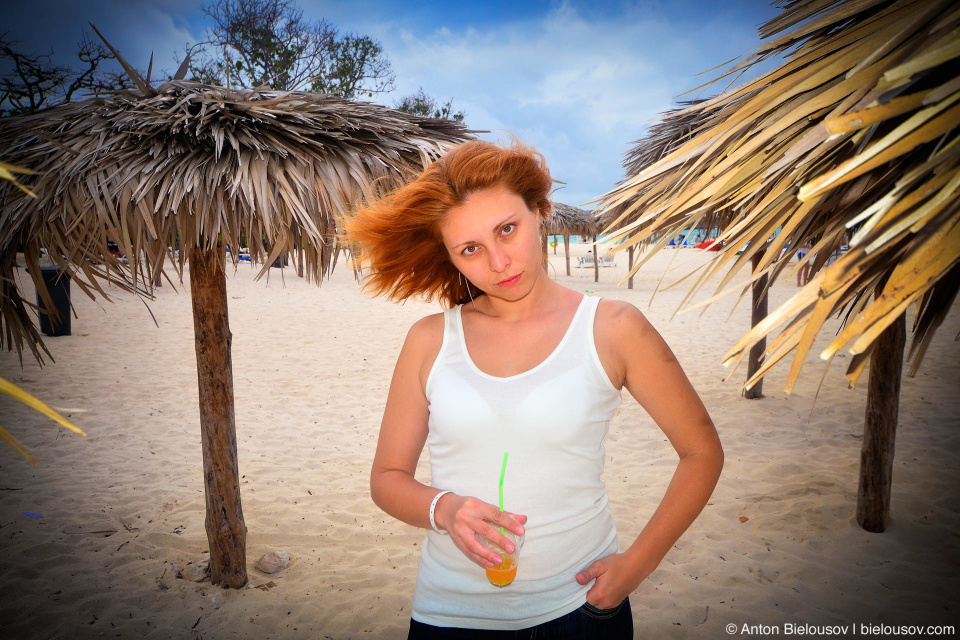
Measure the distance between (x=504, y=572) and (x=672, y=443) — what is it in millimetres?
475

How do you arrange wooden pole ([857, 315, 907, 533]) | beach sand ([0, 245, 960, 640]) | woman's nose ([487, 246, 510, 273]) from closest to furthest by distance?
woman's nose ([487, 246, 510, 273]) < beach sand ([0, 245, 960, 640]) < wooden pole ([857, 315, 907, 533])

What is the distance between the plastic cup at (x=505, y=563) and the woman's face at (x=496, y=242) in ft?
1.87

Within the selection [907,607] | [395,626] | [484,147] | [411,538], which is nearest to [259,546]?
[411,538]

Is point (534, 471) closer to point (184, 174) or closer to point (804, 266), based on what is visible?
point (804, 266)

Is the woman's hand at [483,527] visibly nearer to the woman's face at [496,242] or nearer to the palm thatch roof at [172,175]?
the woman's face at [496,242]

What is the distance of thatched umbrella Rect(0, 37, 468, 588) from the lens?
2.24 m

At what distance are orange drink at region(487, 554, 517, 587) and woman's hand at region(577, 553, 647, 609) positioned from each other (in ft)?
0.55

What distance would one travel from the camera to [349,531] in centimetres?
357

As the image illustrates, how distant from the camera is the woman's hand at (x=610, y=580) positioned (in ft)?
3.84

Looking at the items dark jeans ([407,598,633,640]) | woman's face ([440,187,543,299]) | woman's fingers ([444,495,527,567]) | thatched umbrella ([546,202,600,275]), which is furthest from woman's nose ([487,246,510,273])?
thatched umbrella ([546,202,600,275])

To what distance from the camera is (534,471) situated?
1200mm

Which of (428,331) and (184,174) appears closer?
(428,331)

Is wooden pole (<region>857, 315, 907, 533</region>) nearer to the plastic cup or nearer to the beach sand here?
the beach sand

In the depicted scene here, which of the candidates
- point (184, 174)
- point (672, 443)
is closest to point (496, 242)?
point (672, 443)
